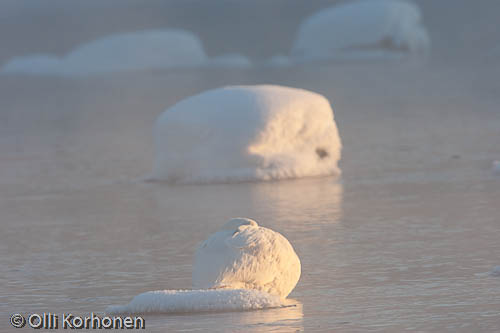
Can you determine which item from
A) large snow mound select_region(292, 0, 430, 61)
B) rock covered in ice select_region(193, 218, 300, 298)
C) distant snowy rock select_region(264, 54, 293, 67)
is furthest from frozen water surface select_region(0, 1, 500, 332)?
distant snowy rock select_region(264, 54, 293, 67)

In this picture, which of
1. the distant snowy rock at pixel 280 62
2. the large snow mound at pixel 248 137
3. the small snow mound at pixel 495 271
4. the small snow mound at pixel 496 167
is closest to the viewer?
the small snow mound at pixel 495 271

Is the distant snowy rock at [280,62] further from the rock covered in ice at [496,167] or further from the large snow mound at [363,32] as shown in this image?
the rock covered in ice at [496,167]

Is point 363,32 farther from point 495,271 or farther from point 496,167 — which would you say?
point 495,271

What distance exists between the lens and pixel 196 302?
6.05 metres

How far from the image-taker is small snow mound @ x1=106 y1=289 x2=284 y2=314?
19.9ft

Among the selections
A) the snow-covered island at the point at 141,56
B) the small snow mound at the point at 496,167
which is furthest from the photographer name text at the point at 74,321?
the snow-covered island at the point at 141,56

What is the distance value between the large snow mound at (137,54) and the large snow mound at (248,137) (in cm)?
2761

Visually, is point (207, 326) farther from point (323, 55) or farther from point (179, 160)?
point (323, 55)

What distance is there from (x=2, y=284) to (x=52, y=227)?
2522mm

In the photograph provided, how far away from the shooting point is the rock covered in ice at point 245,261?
6.23 meters

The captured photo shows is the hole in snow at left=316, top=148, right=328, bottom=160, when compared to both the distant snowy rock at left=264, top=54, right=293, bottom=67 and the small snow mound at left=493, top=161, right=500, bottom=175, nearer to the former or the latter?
the small snow mound at left=493, top=161, right=500, bottom=175

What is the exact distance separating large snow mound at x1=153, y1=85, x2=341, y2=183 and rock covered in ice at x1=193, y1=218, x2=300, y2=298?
555 cm

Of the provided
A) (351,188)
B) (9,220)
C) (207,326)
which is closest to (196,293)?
(207,326)

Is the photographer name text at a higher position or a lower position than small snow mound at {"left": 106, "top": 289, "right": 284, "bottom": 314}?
lower
